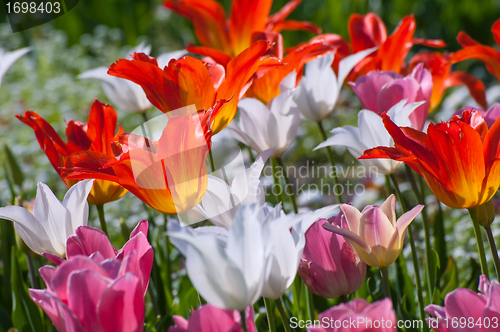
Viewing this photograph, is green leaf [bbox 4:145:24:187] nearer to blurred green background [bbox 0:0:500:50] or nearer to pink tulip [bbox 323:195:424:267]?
pink tulip [bbox 323:195:424:267]

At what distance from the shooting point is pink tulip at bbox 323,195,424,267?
512mm

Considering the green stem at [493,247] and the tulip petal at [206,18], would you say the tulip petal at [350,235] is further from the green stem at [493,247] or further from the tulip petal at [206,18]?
the tulip petal at [206,18]

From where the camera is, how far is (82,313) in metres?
0.40

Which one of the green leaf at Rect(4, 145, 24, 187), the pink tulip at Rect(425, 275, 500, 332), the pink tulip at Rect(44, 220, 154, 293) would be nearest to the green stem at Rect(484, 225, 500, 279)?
the pink tulip at Rect(425, 275, 500, 332)

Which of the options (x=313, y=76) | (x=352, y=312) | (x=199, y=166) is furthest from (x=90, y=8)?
(x=352, y=312)

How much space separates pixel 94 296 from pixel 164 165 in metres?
0.18

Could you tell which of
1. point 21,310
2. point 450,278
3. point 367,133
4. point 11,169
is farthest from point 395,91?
point 11,169

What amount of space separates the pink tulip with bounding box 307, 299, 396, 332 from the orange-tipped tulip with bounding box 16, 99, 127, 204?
0.42 metres

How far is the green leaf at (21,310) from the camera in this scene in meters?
0.83

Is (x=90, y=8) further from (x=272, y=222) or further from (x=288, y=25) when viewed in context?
(x=272, y=222)

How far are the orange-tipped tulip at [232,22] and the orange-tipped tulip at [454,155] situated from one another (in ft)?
1.87

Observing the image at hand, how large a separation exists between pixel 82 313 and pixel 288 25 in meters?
0.86

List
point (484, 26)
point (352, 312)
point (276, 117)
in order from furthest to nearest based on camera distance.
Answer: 1. point (484, 26)
2. point (276, 117)
3. point (352, 312)

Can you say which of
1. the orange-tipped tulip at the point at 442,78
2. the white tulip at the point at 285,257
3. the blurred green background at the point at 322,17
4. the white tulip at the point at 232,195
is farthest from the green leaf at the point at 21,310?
the blurred green background at the point at 322,17
